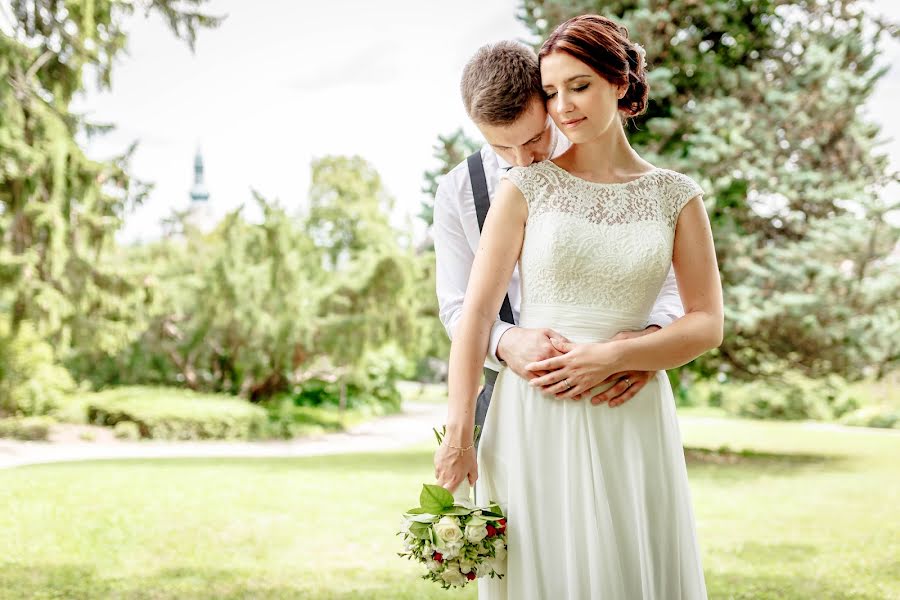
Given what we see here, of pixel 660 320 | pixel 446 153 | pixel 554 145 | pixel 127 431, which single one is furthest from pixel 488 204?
pixel 127 431

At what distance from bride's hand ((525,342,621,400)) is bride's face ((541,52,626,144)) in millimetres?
343

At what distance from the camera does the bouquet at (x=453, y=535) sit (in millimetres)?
1393

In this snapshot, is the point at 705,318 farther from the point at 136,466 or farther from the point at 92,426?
the point at 92,426

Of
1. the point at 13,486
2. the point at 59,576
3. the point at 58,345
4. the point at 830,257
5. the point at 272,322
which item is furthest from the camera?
the point at 272,322

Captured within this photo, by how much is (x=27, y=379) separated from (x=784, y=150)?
9.05 meters

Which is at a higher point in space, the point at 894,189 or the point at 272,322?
the point at 894,189

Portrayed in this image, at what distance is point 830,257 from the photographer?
7586 mm

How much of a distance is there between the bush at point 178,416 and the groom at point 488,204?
972cm

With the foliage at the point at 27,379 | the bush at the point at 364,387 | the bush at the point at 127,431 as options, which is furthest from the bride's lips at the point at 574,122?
the bush at the point at 364,387

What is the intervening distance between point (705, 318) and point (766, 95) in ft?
22.2

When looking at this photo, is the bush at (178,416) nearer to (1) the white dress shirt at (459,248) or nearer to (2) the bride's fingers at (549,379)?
(1) the white dress shirt at (459,248)

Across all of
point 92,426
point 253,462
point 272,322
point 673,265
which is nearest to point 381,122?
point 272,322

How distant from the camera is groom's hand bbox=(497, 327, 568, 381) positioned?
1.45 m

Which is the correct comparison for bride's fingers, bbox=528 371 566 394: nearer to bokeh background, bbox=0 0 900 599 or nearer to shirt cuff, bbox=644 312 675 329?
shirt cuff, bbox=644 312 675 329
